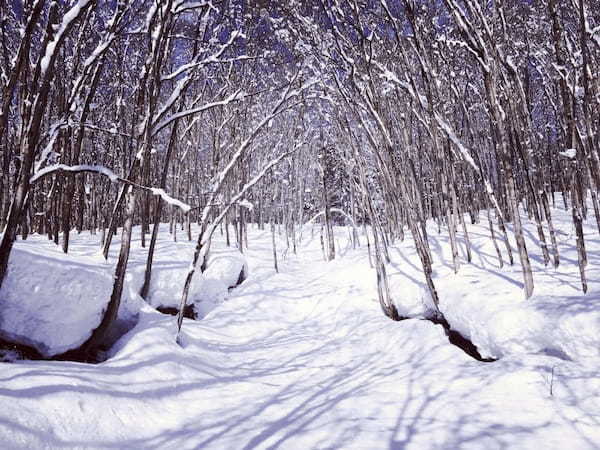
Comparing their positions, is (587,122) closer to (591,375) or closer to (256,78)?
(591,375)

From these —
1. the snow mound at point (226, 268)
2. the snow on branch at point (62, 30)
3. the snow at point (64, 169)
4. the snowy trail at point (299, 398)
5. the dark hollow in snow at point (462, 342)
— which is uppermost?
the snow on branch at point (62, 30)

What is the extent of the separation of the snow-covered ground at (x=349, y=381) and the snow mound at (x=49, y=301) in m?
0.35

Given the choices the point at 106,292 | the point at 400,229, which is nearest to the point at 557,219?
the point at 400,229

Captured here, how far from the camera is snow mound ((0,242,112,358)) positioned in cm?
321

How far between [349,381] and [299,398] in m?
0.63

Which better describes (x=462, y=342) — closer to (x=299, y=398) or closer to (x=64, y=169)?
(x=299, y=398)

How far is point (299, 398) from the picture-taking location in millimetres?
3051

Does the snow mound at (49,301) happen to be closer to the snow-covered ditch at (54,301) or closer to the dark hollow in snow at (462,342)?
the snow-covered ditch at (54,301)

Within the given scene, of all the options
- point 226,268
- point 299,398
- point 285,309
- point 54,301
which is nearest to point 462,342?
point 299,398

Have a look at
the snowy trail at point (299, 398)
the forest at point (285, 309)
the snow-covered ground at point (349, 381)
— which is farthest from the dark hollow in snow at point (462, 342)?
the snowy trail at point (299, 398)

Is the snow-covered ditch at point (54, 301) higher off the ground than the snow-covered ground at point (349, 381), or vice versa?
the snow-covered ditch at point (54, 301)

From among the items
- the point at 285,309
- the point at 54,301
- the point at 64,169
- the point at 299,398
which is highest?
the point at 64,169

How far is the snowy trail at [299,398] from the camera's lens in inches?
83.1

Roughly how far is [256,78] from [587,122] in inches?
400
